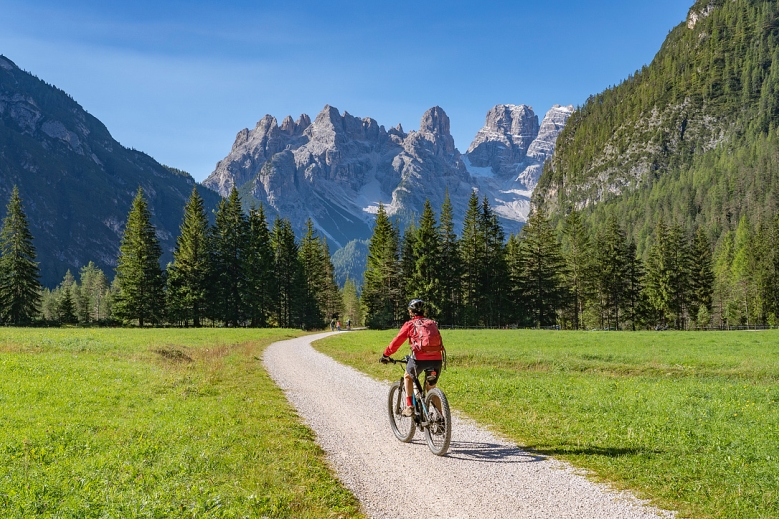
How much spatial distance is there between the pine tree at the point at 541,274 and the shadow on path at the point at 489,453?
5888cm

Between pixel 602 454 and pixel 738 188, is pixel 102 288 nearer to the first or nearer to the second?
pixel 602 454

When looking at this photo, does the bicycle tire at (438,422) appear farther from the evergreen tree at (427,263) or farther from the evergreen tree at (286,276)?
the evergreen tree at (286,276)

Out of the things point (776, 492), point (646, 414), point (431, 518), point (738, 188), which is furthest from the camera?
point (738, 188)

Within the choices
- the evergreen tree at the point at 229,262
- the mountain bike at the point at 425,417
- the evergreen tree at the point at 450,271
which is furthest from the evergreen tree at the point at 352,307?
the mountain bike at the point at 425,417

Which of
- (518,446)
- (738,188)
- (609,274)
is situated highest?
(738,188)

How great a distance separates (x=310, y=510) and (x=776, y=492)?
702 centimetres

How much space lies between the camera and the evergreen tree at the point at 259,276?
2628 inches

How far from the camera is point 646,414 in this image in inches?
470

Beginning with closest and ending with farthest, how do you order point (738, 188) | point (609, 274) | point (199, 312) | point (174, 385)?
point (174, 385)
point (199, 312)
point (609, 274)
point (738, 188)

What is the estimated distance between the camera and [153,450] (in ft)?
29.4

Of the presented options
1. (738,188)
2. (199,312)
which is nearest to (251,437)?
(199,312)

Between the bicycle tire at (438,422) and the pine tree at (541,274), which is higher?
the pine tree at (541,274)

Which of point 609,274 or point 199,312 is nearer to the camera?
point 199,312

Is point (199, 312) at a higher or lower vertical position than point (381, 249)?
lower
